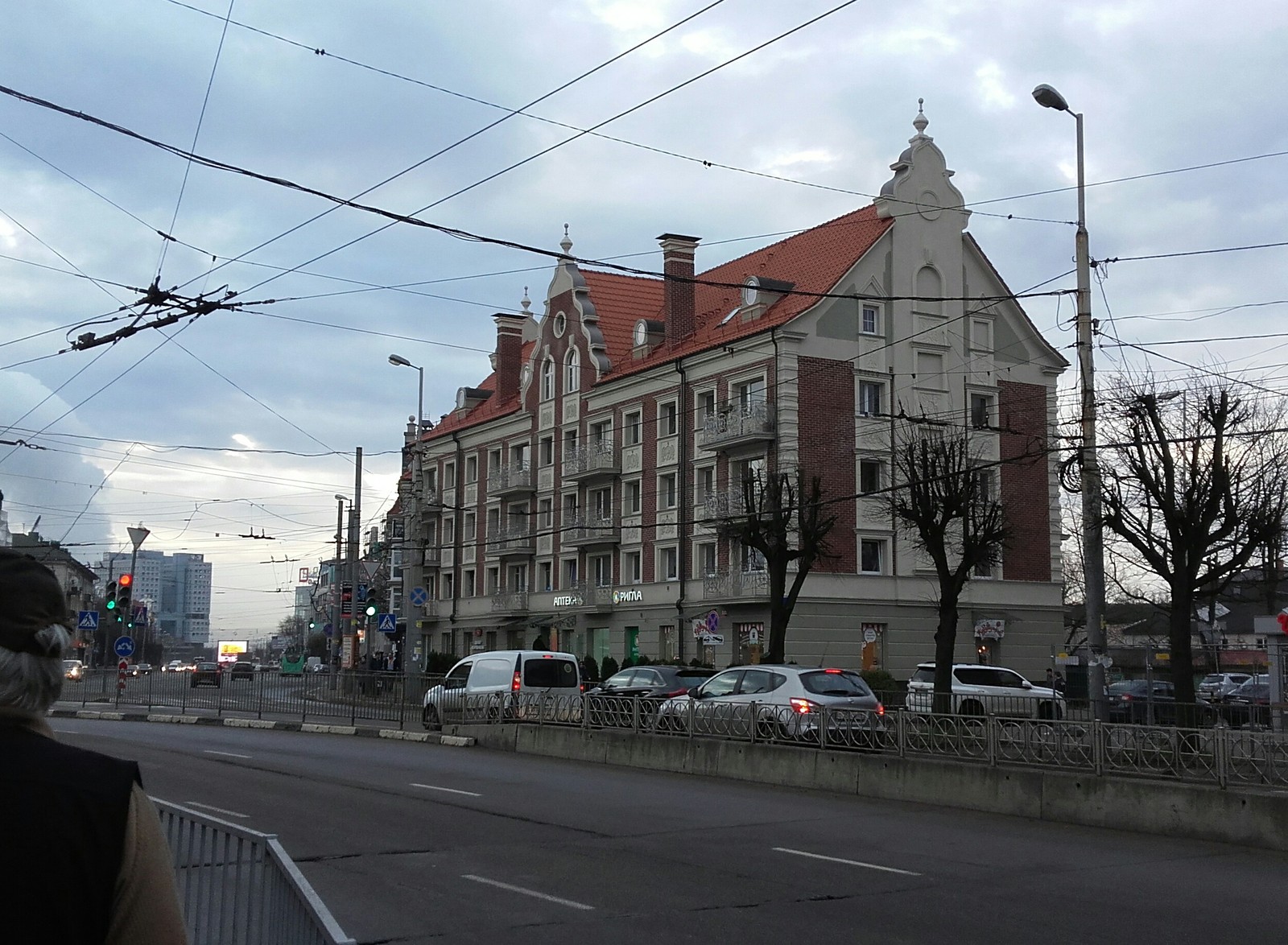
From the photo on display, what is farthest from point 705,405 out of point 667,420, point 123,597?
point 123,597

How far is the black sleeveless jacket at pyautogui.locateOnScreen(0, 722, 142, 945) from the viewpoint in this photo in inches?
96.0

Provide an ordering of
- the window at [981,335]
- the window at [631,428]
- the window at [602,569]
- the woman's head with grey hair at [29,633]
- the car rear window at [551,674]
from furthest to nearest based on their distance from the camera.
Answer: the window at [602,569], the window at [631,428], the window at [981,335], the car rear window at [551,674], the woman's head with grey hair at [29,633]

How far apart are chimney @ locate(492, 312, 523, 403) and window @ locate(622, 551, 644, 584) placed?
15708mm

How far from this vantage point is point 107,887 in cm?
249

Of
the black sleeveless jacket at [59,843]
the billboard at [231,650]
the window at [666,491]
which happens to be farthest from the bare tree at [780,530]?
the billboard at [231,650]

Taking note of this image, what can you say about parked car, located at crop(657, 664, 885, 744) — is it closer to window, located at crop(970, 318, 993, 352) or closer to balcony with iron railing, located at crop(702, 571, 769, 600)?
balcony with iron railing, located at crop(702, 571, 769, 600)

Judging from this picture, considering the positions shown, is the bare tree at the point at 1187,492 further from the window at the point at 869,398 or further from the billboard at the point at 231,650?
the billboard at the point at 231,650

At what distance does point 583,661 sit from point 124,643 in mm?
14856

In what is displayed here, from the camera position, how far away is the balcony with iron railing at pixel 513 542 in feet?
198

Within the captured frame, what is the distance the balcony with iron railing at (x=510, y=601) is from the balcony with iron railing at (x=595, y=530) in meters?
5.18

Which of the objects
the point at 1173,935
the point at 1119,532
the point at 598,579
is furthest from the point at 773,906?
the point at 598,579

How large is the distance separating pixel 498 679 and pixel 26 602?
28615mm

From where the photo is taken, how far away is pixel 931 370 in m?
47.9

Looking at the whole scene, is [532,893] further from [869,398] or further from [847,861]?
[869,398]
